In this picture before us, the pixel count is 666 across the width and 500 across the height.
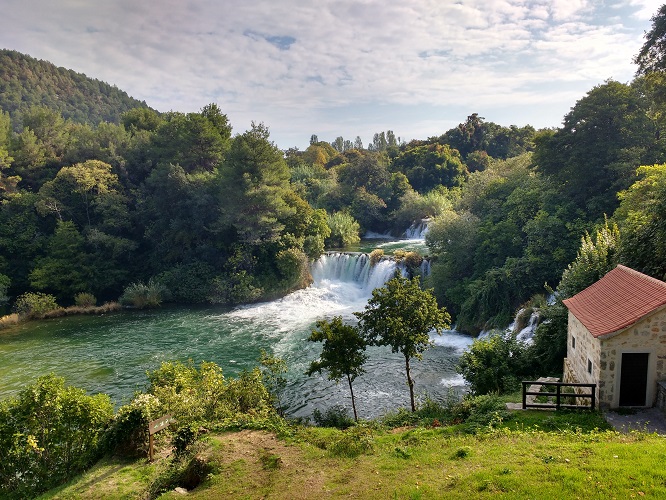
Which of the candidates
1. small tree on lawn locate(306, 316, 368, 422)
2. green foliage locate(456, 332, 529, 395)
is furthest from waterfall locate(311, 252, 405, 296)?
small tree on lawn locate(306, 316, 368, 422)

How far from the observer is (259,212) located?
112ft

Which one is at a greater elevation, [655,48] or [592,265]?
[655,48]

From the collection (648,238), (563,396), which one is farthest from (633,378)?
(648,238)

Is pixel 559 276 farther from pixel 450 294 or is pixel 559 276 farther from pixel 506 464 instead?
pixel 506 464

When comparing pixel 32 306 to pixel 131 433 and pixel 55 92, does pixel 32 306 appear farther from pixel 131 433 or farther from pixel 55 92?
pixel 55 92

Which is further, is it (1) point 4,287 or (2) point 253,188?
(2) point 253,188

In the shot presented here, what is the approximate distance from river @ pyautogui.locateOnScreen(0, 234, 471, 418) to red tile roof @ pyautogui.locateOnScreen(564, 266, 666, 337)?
22.4 ft

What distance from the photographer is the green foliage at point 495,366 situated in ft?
45.7

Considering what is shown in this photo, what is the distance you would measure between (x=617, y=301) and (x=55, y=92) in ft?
498

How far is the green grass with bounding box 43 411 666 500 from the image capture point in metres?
6.73

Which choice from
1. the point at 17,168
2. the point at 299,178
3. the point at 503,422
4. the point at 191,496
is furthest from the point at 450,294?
the point at 299,178

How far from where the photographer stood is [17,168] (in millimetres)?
36906

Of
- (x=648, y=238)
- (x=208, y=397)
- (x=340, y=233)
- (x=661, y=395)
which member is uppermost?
(x=648, y=238)

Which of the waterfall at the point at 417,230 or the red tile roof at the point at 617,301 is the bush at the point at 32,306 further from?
the waterfall at the point at 417,230
